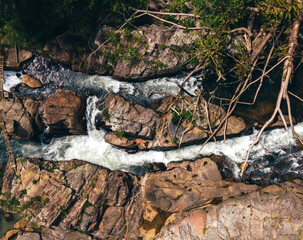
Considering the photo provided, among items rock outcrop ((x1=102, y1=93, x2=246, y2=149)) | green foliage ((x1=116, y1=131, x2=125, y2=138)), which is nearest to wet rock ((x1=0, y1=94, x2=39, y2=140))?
rock outcrop ((x1=102, y1=93, x2=246, y2=149))

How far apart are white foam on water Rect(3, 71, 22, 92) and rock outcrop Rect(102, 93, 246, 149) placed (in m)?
7.62

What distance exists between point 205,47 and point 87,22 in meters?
8.86

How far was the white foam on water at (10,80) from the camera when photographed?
15922mm

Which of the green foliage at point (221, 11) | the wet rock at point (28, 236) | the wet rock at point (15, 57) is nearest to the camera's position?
the green foliage at point (221, 11)

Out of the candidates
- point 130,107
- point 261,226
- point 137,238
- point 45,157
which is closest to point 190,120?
point 130,107

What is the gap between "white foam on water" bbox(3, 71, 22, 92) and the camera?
1592 cm

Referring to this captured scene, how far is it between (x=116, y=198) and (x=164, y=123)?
6.24m

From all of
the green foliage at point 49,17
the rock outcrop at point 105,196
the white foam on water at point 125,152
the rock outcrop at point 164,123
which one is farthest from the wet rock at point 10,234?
the green foliage at point 49,17

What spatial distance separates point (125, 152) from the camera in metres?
15.8

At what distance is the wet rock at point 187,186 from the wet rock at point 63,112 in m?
6.87

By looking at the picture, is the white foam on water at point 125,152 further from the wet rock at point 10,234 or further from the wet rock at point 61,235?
the wet rock at point 10,234

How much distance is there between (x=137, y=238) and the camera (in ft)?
43.3

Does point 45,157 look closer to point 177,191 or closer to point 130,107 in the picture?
point 130,107

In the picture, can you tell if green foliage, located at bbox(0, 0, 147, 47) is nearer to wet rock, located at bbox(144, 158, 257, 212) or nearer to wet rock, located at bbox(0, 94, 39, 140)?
wet rock, located at bbox(0, 94, 39, 140)
